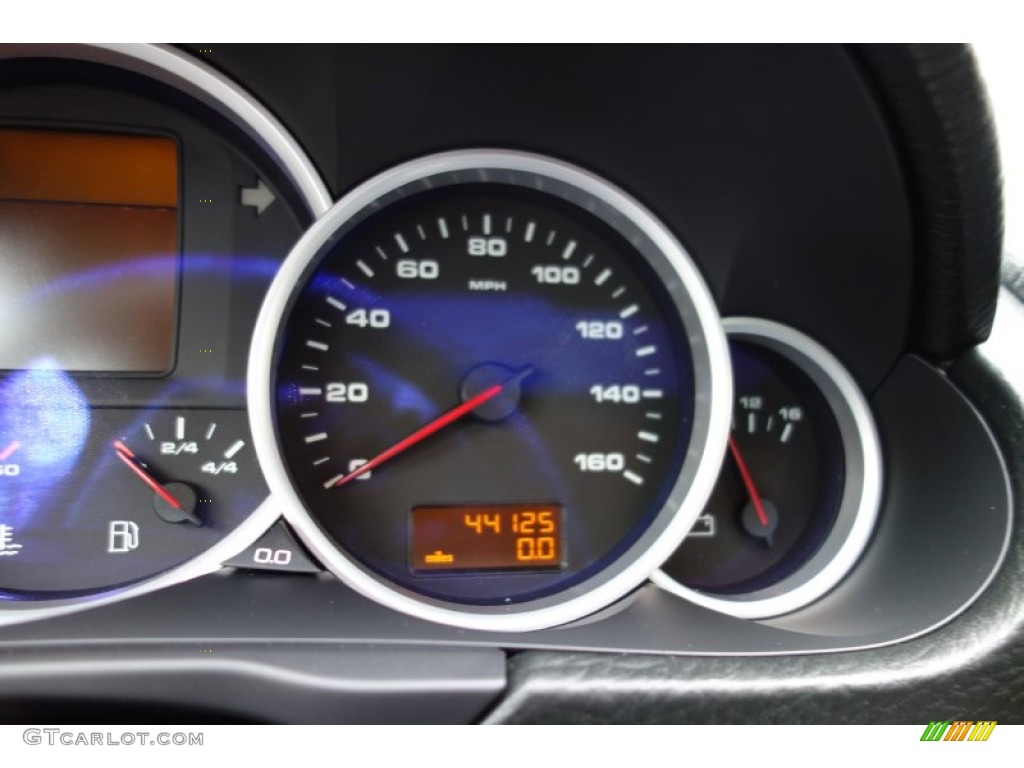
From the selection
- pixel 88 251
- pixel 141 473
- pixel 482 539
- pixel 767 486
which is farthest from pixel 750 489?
pixel 88 251

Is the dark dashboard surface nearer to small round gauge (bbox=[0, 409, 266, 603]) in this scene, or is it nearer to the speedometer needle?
small round gauge (bbox=[0, 409, 266, 603])

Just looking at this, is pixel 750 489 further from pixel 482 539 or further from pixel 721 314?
pixel 482 539

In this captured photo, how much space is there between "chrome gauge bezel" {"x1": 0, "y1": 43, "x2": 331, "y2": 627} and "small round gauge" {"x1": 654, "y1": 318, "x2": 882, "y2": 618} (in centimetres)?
88

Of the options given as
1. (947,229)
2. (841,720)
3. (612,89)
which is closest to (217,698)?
(841,720)

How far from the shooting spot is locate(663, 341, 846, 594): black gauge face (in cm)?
184

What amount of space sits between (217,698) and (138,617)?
7.8 inches

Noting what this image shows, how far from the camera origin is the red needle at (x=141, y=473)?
169cm

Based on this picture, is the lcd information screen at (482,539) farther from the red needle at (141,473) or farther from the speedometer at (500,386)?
the red needle at (141,473)

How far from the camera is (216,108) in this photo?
172 centimetres
